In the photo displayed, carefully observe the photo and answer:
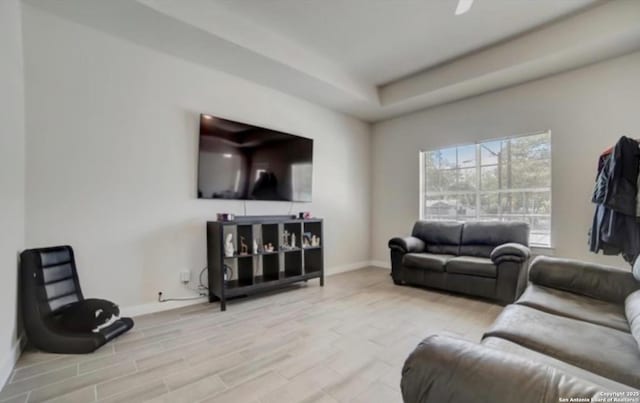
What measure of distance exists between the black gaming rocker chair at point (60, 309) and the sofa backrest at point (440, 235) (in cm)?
377

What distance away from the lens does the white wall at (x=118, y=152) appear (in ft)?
7.93

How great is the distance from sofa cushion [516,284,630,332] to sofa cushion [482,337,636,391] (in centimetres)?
59

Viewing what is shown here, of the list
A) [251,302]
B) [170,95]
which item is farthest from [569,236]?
[170,95]

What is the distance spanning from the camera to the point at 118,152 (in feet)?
9.06

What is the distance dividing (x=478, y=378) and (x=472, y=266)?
9.69 ft

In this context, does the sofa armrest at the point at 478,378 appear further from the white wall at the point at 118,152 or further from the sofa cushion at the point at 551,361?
the white wall at the point at 118,152

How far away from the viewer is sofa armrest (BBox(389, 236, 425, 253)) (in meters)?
3.99

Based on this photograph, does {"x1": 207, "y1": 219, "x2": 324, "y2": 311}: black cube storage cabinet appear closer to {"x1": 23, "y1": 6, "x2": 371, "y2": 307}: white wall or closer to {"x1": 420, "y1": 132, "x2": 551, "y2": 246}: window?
{"x1": 23, "y1": 6, "x2": 371, "y2": 307}: white wall

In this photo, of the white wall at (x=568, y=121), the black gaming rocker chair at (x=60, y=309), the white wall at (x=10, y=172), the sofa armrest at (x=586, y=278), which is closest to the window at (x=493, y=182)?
the white wall at (x=568, y=121)

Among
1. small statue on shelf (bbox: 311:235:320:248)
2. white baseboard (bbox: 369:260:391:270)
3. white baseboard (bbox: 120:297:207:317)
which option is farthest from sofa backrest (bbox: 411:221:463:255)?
white baseboard (bbox: 120:297:207:317)

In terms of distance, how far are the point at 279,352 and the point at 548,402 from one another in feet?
6.00

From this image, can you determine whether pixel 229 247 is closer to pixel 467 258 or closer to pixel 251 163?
pixel 251 163

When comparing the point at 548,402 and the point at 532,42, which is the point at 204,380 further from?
the point at 532,42

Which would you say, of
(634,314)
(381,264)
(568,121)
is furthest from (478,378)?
(381,264)
